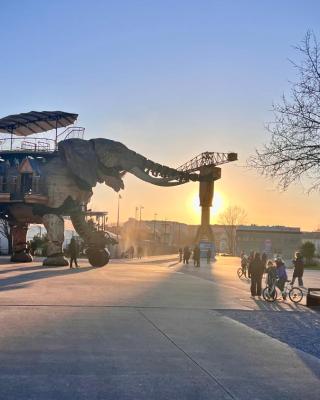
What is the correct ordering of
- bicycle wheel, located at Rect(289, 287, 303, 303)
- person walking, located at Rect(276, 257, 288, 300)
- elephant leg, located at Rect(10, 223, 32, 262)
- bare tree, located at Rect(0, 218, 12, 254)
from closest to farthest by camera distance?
bicycle wheel, located at Rect(289, 287, 303, 303) → person walking, located at Rect(276, 257, 288, 300) → elephant leg, located at Rect(10, 223, 32, 262) → bare tree, located at Rect(0, 218, 12, 254)

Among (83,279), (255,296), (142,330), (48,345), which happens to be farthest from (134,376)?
(83,279)

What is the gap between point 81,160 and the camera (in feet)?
94.2

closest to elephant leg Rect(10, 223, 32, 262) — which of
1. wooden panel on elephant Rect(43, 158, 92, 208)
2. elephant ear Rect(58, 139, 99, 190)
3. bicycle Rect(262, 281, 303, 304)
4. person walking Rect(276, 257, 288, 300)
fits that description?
wooden panel on elephant Rect(43, 158, 92, 208)

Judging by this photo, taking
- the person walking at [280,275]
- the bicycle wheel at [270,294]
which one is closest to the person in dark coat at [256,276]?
the person walking at [280,275]

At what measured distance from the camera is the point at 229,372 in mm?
7227

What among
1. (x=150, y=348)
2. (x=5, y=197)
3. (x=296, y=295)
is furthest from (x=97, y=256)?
(x=150, y=348)

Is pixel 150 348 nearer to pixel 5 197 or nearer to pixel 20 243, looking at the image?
pixel 5 197

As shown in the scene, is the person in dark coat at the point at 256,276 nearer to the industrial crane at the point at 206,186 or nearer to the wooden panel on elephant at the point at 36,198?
the wooden panel on elephant at the point at 36,198

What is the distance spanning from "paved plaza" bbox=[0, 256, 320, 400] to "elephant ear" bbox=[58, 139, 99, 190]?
13178 mm

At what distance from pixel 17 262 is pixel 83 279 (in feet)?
38.6

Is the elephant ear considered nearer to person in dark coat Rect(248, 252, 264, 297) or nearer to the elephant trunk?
the elephant trunk

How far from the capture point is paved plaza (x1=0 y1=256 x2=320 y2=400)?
627cm

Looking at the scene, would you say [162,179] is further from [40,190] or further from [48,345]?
[48,345]

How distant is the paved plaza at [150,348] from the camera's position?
6273 millimetres
